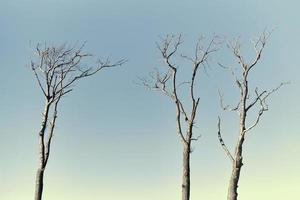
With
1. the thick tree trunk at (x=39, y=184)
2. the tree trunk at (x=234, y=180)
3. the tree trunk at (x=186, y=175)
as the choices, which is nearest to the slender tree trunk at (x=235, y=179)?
the tree trunk at (x=234, y=180)

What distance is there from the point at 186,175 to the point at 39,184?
4.97 meters

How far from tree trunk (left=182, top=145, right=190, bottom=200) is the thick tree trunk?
15.8ft

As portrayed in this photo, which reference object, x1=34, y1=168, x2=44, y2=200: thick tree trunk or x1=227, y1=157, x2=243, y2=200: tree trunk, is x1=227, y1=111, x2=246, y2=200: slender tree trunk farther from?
x1=34, y1=168, x2=44, y2=200: thick tree trunk

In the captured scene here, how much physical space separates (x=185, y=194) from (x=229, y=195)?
5.73 feet

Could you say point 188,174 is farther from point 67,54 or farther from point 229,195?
A: point 67,54

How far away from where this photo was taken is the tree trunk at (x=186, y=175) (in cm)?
1773

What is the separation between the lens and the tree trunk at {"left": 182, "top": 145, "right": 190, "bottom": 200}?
17.7 meters

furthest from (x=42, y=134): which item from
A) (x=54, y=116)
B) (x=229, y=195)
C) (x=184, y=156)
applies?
(x=229, y=195)

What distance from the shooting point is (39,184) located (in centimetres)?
1844

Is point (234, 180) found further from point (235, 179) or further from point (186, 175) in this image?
point (186, 175)

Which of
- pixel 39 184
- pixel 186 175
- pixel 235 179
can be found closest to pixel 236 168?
pixel 235 179

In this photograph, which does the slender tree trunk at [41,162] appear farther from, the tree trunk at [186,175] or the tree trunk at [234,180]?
the tree trunk at [234,180]

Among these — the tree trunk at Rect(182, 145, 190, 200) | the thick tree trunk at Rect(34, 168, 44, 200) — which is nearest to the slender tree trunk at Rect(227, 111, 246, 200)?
the tree trunk at Rect(182, 145, 190, 200)

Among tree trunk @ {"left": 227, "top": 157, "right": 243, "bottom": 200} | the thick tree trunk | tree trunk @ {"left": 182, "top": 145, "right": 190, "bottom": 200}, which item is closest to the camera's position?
tree trunk @ {"left": 227, "top": 157, "right": 243, "bottom": 200}
